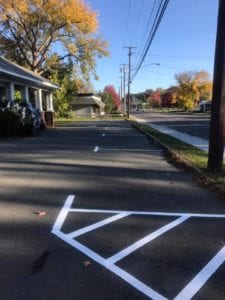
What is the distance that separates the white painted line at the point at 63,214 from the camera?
5.77 m

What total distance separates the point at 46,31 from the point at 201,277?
49079mm

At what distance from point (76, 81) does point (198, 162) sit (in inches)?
1834

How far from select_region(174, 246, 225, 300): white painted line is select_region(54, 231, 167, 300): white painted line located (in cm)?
23

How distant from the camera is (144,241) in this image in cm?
523

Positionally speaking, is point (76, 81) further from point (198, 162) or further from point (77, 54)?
point (198, 162)

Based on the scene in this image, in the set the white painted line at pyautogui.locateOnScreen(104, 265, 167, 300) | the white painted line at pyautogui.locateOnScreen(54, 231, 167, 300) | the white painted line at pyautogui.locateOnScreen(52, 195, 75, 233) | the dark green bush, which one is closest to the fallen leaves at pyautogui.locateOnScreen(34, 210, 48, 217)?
the white painted line at pyautogui.locateOnScreen(52, 195, 75, 233)

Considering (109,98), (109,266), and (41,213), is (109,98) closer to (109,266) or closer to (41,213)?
(41,213)

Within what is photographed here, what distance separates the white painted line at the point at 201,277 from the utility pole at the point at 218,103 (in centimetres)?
561

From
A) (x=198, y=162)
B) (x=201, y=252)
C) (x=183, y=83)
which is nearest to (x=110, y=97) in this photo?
(x=183, y=83)

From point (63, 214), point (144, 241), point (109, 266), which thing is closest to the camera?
point (109, 266)

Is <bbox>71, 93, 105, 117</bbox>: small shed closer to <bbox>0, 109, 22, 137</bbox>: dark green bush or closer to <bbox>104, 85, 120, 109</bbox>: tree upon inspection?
<bbox>104, 85, 120, 109</bbox>: tree

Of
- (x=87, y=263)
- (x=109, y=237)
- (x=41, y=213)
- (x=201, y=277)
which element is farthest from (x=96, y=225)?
(x=201, y=277)

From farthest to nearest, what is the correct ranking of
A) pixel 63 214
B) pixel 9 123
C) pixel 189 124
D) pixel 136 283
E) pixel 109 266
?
pixel 189 124 → pixel 9 123 → pixel 63 214 → pixel 109 266 → pixel 136 283

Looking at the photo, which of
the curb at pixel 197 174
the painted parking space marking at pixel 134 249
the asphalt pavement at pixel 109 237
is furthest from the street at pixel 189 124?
the painted parking space marking at pixel 134 249
